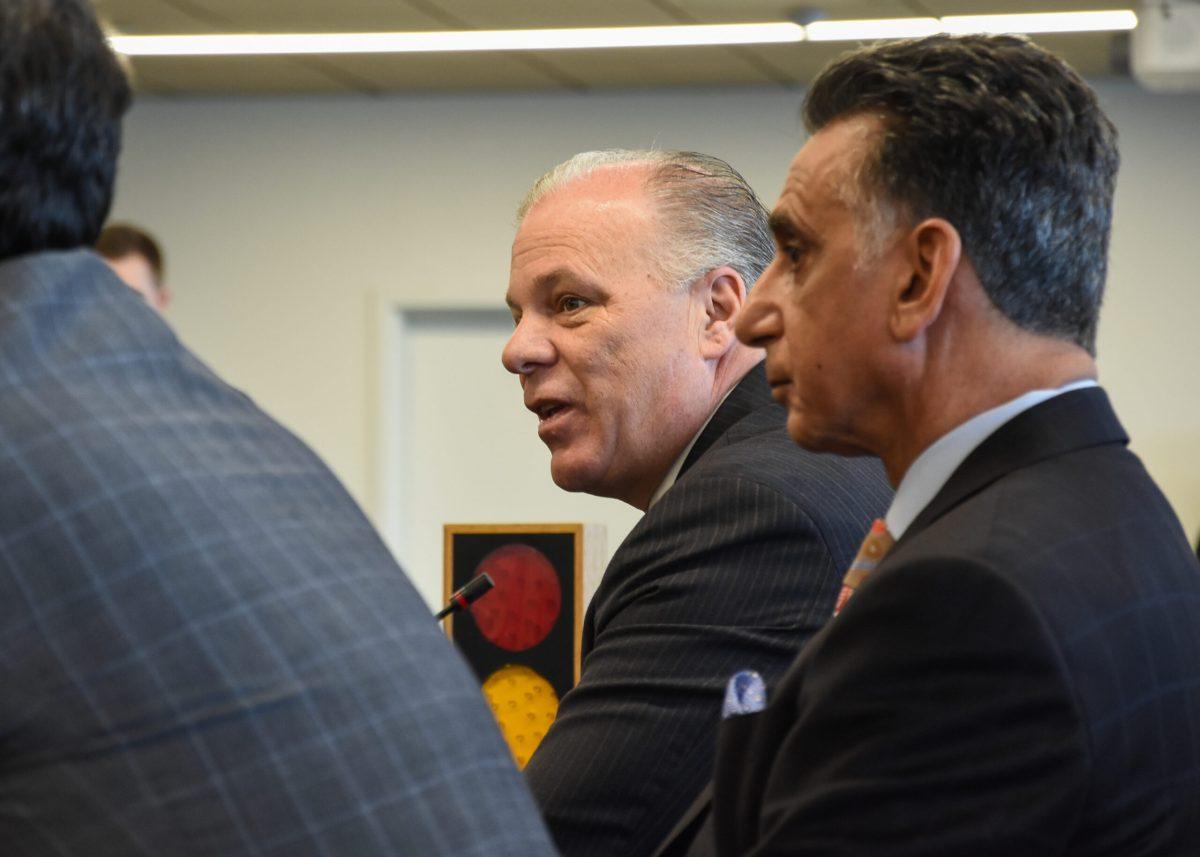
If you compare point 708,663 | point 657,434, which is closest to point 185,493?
point 708,663

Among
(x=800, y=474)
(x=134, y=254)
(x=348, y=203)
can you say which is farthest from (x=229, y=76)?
(x=800, y=474)

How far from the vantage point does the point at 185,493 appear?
29.5 inches

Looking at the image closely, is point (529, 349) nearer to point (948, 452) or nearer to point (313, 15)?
point (948, 452)

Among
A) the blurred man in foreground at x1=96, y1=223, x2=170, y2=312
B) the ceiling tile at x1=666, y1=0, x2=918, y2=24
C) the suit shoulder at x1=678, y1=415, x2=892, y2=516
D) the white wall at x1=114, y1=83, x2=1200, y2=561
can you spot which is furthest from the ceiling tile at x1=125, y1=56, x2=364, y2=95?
the suit shoulder at x1=678, y1=415, x2=892, y2=516

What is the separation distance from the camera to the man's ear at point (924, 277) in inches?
39.1

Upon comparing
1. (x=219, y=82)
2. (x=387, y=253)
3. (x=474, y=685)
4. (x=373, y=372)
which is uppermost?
(x=474, y=685)

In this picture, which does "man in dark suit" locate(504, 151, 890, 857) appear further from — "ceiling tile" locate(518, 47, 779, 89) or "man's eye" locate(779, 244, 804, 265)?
"ceiling tile" locate(518, 47, 779, 89)

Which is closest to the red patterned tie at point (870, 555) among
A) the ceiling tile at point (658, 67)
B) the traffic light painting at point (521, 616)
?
the traffic light painting at point (521, 616)

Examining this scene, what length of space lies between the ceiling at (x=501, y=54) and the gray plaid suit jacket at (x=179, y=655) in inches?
165

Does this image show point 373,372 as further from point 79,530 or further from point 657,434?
point 79,530

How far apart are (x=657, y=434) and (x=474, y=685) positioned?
0.87 meters

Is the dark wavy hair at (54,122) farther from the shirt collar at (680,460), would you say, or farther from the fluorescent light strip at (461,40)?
the fluorescent light strip at (461,40)

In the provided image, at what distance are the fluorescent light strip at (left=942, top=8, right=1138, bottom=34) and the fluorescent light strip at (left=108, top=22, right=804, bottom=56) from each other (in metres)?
Answer: 0.50

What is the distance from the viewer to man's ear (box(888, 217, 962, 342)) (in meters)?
0.99
